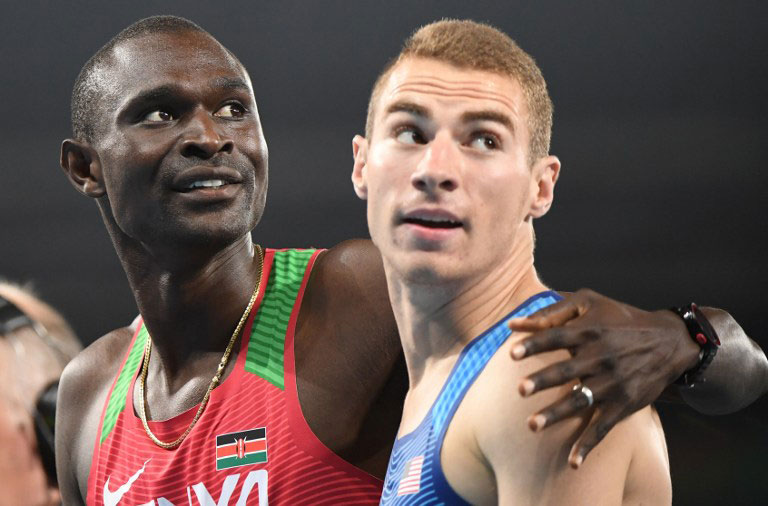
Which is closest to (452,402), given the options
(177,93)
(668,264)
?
(177,93)

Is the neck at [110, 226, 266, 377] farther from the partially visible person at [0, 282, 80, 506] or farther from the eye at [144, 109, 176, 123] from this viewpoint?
the partially visible person at [0, 282, 80, 506]

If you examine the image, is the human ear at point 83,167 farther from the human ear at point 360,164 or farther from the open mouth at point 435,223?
the open mouth at point 435,223

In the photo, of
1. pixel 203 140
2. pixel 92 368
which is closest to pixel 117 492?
pixel 92 368

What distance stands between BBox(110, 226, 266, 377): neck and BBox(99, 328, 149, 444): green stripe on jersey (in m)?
0.14

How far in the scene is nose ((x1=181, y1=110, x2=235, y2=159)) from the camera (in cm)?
174

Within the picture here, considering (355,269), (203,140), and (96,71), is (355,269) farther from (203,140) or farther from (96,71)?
(96,71)

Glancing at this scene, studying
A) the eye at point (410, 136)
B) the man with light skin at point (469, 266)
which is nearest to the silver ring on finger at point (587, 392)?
the man with light skin at point (469, 266)

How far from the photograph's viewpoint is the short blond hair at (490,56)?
4.22 feet

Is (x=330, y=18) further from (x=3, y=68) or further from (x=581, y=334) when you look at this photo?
(x=581, y=334)

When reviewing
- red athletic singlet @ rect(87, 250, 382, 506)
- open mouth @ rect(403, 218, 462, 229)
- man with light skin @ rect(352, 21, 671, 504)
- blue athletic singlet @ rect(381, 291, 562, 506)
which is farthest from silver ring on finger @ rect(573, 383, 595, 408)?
red athletic singlet @ rect(87, 250, 382, 506)

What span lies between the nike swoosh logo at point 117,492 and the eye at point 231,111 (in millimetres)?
637

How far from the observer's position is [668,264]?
3031 millimetres

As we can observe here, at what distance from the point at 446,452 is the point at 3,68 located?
2.57 meters

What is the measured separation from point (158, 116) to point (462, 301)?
2.47 ft
